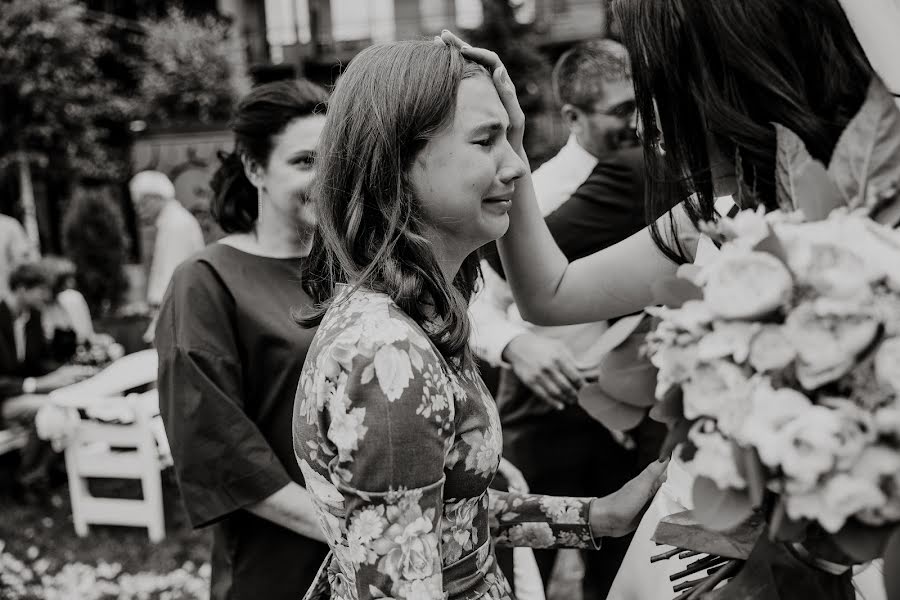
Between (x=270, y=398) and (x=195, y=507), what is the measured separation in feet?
1.01

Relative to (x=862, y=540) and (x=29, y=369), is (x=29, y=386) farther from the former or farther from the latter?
(x=862, y=540)

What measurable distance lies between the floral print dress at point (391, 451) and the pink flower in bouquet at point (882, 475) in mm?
593

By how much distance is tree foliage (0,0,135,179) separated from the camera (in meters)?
13.1

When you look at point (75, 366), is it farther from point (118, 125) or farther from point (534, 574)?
point (118, 125)

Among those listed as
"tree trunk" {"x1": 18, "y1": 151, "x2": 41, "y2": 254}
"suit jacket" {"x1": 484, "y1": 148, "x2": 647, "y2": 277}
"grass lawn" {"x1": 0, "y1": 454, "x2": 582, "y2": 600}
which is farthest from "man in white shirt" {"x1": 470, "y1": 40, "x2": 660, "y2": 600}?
"tree trunk" {"x1": 18, "y1": 151, "x2": 41, "y2": 254}

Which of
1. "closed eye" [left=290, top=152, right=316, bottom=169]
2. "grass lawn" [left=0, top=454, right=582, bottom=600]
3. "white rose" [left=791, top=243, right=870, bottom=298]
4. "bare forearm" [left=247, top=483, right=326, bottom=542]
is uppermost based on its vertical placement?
"white rose" [left=791, top=243, right=870, bottom=298]

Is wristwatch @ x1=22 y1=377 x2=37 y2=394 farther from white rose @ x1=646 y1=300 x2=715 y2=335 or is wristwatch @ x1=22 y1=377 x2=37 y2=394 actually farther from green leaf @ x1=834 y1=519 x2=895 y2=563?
green leaf @ x1=834 y1=519 x2=895 y2=563

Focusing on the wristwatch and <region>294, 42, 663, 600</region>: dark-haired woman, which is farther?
the wristwatch

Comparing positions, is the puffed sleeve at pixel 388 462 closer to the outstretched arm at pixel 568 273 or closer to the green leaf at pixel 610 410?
the green leaf at pixel 610 410

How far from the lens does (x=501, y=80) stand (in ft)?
5.42

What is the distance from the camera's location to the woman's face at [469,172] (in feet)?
4.92

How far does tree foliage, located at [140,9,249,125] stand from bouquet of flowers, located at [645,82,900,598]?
14.7 meters

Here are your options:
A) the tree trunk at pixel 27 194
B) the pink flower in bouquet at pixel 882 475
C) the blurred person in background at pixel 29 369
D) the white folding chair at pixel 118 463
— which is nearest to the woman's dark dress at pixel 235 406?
the pink flower in bouquet at pixel 882 475

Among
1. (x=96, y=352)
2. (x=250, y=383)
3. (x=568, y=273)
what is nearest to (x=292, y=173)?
(x=250, y=383)
